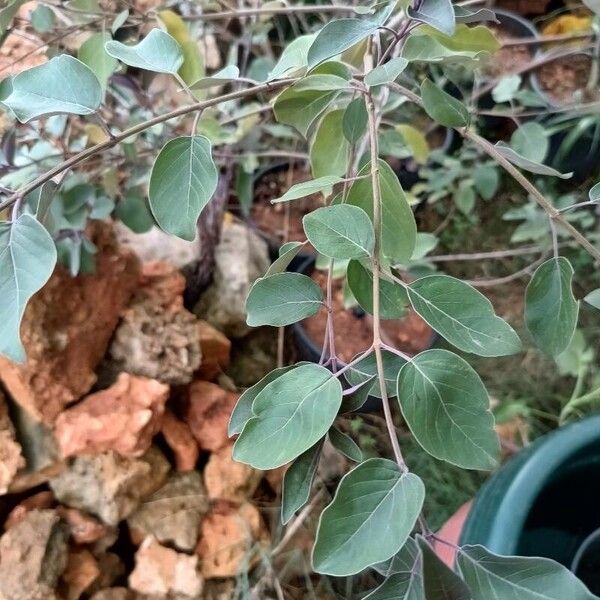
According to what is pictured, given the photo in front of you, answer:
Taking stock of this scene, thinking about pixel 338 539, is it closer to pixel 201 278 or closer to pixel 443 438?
pixel 443 438

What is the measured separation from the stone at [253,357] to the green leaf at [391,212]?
0.72 meters

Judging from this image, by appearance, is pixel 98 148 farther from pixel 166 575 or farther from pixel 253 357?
pixel 253 357

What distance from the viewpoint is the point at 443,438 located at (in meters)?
0.39

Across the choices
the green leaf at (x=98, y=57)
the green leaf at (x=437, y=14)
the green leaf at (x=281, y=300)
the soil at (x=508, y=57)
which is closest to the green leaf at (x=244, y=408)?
the green leaf at (x=281, y=300)

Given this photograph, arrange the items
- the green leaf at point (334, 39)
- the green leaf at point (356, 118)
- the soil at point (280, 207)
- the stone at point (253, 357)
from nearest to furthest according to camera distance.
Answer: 1. the green leaf at point (334, 39)
2. the green leaf at point (356, 118)
3. the stone at point (253, 357)
4. the soil at point (280, 207)

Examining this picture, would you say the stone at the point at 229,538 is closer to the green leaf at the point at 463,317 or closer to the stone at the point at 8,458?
the stone at the point at 8,458

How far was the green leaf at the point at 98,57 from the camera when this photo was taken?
2.24 ft

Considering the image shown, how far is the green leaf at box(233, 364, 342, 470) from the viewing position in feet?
1.22

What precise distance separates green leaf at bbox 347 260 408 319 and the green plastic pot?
28 centimetres

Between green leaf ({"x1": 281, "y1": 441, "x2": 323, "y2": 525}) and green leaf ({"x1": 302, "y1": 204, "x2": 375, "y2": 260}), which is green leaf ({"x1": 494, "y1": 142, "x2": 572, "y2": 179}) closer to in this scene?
green leaf ({"x1": 302, "y1": 204, "x2": 375, "y2": 260})

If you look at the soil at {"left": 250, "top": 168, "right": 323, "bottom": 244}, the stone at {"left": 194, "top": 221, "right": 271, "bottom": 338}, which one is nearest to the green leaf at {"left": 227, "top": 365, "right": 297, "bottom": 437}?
the stone at {"left": 194, "top": 221, "right": 271, "bottom": 338}

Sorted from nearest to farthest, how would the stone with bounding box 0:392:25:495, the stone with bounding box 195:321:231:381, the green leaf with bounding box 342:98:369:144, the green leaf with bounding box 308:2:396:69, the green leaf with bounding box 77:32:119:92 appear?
the green leaf with bounding box 308:2:396:69 → the green leaf with bounding box 342:98:369:144 → the green leaf with bounding box 77:32:119:92 → the stone with bounding box 0:392:25:495 → the stone with bounding box 195:321:231:381

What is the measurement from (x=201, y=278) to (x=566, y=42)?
1211mm

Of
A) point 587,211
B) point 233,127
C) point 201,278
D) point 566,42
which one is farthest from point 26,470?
point 566,42
